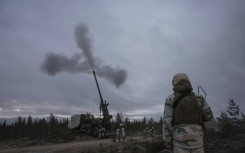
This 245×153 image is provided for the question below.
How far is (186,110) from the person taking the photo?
16.2ft

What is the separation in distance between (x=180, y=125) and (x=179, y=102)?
39cm

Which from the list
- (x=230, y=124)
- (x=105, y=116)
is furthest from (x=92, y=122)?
(x=230, y=124)

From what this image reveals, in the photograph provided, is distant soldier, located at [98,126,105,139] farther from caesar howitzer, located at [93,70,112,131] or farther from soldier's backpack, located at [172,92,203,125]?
soldier's backpack, located at [172,92,203,125]

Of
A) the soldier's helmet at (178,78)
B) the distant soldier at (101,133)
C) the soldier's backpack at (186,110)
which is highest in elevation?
the soldier's helmet at (178,78)

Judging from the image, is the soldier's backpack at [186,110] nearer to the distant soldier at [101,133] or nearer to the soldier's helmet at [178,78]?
the soldier's helmet at [178,78]

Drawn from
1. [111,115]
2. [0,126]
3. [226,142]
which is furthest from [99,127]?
[0,126]

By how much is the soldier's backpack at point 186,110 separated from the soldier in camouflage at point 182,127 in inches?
1.3

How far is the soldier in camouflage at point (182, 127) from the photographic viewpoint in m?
4.83

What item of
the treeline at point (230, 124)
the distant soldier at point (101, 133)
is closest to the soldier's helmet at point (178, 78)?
the treeline at point (230, 124)

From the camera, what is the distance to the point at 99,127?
3103 cm

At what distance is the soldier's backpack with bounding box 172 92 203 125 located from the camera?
493cm

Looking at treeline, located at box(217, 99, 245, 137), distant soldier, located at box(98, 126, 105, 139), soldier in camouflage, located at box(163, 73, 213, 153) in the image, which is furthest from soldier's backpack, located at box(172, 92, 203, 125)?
distant soldier, located at box(98, 126, 105, 139)

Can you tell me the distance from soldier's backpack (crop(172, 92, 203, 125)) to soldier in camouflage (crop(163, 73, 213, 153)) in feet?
0.11

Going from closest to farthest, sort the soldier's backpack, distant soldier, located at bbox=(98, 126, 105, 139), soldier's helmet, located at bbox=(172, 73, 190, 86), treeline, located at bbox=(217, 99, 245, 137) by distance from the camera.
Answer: the soldier's backpack, soldier's helmet, located at bbox=(172, 73, 190, 86), treeline, located at bbox=(217, 99, 245, 137), distant soldier, located at bbox=(98, 126, 105, 139)
